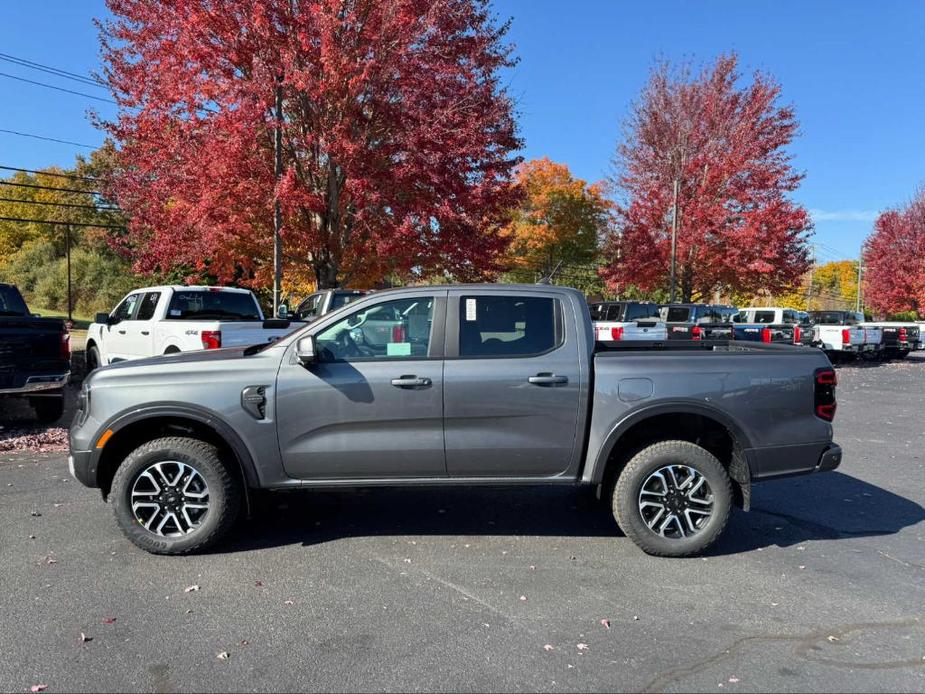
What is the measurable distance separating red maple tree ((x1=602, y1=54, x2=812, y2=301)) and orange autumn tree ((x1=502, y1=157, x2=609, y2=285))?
16559mm

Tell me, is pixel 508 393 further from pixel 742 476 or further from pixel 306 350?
pixel 742 476

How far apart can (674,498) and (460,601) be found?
5.44ft

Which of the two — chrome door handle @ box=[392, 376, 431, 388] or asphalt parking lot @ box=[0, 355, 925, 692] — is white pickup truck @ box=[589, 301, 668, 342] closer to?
asphalt parking lot @ box=[0, 355, 925, 692]

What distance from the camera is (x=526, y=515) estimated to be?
5.60 metres

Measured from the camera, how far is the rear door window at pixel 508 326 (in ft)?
15.3

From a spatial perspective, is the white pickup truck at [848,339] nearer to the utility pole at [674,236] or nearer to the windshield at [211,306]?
the utility pole at [674,236]

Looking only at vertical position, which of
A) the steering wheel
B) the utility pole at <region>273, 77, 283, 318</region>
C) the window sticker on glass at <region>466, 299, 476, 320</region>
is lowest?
the steering wheel

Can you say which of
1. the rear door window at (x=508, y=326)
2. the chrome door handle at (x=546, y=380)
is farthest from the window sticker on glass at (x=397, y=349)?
the chrome door handle at (x=546, y=380)

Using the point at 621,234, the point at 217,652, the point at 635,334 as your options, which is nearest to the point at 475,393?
the point at 217,652

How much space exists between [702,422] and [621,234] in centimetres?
→ 2280

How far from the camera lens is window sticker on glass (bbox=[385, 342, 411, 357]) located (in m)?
4.64

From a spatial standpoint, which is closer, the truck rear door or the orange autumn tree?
the truck rear door

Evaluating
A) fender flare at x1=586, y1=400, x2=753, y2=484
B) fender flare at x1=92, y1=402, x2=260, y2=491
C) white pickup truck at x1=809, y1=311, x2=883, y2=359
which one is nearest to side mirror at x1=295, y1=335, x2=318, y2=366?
fender flare at x1=92, y1=402, x2=260, y2=491

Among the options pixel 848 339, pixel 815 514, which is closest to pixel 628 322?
pixel 848 339
